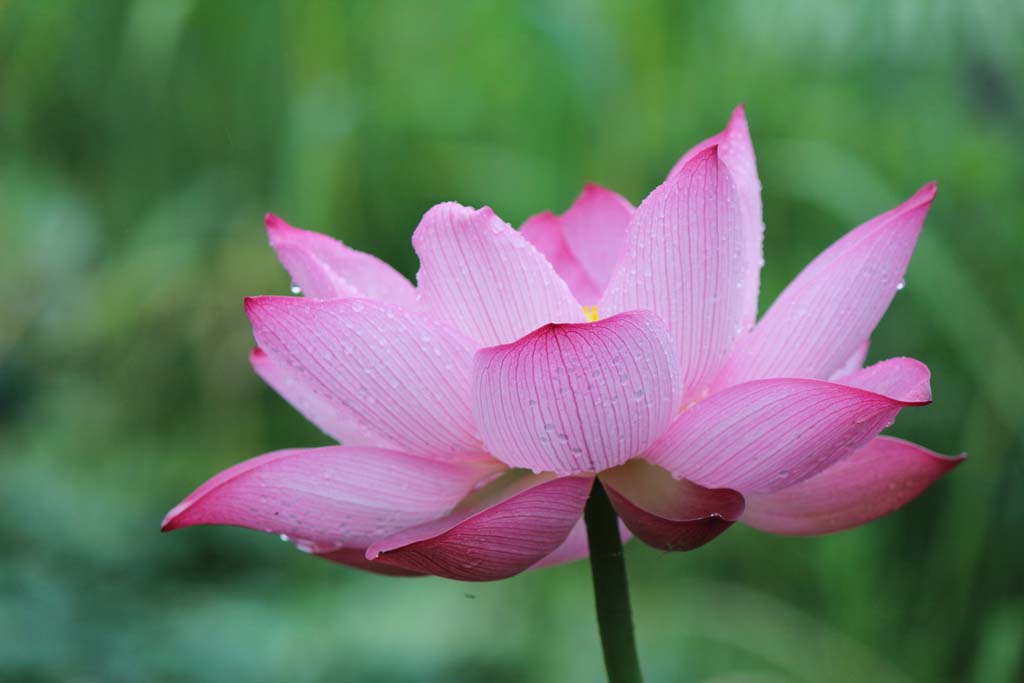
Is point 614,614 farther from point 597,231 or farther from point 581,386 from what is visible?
point 597,231

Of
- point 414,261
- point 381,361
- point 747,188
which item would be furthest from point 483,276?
Answer: point 414,261

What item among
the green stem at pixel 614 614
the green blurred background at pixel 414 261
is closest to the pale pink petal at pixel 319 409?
the green stem at pixel 614 614

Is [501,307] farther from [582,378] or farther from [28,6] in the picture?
[28,6]

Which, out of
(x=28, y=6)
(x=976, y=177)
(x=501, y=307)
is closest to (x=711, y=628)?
(x=976, y=177)

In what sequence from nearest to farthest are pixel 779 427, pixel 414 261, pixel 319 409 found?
1. pixel 779 427
2. pixel 319 409
3. pixel 414 261

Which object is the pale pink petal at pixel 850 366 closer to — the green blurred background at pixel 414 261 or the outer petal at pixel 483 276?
the outer petal at pixel 483 276
